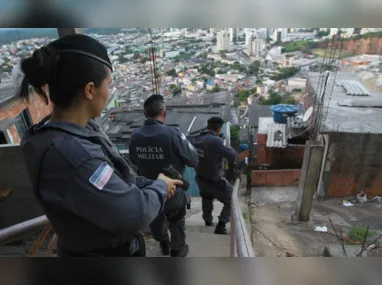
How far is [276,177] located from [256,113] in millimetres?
2734

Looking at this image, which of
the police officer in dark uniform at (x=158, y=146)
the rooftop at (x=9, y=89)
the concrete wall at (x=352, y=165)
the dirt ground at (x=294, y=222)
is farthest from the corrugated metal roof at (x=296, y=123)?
the rooftop at (x=9, y=89)

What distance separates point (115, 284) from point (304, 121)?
8.60 m

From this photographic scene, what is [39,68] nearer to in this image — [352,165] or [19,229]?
[19,229]

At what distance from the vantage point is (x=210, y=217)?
382cm

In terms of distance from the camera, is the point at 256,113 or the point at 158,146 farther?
the point at 256,113

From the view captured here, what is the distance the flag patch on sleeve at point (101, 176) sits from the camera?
2.56ft

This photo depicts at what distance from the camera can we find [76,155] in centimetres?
79

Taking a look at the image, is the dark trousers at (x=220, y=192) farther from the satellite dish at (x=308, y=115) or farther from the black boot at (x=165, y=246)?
the satellite dish at (x=308, y=115)

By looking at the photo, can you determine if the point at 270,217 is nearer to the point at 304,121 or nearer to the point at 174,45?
the point at 304,121

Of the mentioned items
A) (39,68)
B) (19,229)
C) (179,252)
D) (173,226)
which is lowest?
(179,252)

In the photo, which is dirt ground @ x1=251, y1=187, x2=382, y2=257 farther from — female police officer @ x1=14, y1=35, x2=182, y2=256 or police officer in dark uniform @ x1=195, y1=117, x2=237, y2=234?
female police officer @ x1=14, y1=35, x2=182, y2=256

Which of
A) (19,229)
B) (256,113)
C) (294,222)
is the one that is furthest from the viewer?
(256,113)

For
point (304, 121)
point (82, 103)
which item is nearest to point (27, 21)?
point (82, 103)

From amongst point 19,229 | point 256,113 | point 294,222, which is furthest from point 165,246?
point 256,113
